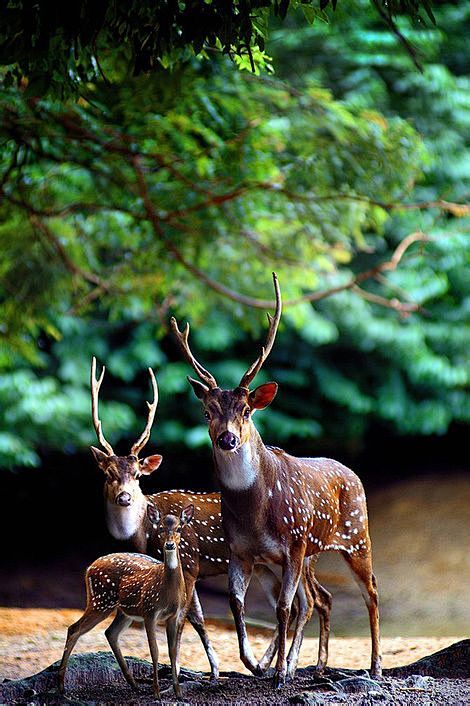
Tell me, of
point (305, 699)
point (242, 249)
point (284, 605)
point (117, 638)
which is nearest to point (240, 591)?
point (284, 605)

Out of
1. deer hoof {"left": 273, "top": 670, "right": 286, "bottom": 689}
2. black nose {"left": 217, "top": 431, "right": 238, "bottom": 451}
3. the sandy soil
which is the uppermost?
black nose {"left": 217, "top": 431, "right": 238, "bottom": 451}

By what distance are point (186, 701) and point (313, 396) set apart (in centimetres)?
1040

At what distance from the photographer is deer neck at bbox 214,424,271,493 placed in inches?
154

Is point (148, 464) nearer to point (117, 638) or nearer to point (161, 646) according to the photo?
point (117, 638)

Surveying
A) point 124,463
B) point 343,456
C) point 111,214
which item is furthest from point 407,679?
point 343,456

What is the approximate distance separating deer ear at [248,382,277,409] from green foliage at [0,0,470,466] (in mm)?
1824

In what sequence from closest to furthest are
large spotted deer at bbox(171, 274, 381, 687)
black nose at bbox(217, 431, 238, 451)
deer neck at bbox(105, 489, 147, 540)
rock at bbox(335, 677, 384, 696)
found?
1. black nose at bbox(217, 431, 238, 451)
2. large spotted deer at bbox(171, 274, 381, 687)
3. rock at bbox(335, 677, 384, 696)
4. deer neck at bbox(105, 489, 147, 540)

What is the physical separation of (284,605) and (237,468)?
0.55 meters

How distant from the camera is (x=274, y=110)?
29.8ft

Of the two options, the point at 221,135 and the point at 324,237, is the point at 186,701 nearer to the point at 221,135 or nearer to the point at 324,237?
the point at 221,135

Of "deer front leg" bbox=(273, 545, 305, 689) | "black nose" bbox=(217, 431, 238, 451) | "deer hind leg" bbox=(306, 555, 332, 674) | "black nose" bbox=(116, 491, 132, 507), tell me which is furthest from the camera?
"deer hind leg" bbox=(306, 555, 332, 674)

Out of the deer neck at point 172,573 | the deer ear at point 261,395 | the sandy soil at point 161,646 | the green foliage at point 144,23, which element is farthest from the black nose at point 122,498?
the sandy soil at point 161,646

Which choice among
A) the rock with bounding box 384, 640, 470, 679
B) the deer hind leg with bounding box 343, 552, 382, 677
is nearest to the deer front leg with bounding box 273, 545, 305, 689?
the deer hind leg with bounding box 343, 552, 382, 677

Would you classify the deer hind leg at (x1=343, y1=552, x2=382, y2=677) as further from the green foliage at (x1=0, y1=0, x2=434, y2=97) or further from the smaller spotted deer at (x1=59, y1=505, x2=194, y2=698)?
the green foliage at (x1=0, y1=0, x2=434, y2=97)
